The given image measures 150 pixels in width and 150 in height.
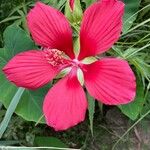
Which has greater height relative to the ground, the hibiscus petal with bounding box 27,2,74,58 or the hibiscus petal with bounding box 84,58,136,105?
the hibiscus petal with bounding box 27,2,74,58

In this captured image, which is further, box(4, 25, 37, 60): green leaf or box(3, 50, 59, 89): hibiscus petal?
box(4, 25, 37, 60): green leaf

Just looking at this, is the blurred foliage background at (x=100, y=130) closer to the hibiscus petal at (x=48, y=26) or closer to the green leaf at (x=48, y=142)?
the green leaf at (x=48, y=142)

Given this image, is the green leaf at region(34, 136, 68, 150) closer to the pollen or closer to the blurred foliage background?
the blurred foliage background

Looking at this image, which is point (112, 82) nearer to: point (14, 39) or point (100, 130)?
point (14, 39)

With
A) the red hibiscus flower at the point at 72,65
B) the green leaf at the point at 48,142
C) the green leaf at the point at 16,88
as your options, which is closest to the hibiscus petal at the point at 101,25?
the red hibiscus flower at the point at 72,65

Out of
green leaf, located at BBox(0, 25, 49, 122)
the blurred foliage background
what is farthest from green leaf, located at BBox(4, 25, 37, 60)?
the blurred foliage background

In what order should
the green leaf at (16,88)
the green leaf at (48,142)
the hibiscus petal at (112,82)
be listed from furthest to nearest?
the green leaf at (48,142), the green leaf at (16,88), the hibiscus petal at (112,82)
